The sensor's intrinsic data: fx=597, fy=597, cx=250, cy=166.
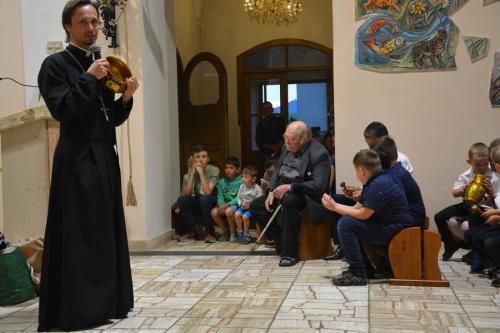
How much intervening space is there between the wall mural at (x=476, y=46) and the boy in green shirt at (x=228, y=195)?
102 inches

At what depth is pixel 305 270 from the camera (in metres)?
4.75

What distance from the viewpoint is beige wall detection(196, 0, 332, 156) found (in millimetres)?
9055

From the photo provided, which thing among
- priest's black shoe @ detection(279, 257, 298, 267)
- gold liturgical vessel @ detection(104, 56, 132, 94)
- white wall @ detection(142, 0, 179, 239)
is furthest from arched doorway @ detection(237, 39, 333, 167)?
gold liturgical vessel @ detection(104, 56, 132, 94)

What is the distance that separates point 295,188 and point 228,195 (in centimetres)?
139

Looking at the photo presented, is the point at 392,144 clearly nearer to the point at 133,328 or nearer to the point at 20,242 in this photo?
the point at 133,328

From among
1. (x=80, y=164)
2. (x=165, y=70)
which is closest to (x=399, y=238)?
(x=80, y=164)

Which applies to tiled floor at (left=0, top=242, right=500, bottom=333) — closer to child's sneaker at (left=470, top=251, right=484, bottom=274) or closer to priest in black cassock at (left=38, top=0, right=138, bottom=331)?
child's sneaker at (left=470, top=251, right=484, bottom=274)

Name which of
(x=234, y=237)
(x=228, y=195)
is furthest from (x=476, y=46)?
(x=234, y=237)

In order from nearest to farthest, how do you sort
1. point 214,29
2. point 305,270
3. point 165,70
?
point 305,270
point 165,70
point 214,29

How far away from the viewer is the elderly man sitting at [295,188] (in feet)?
16.6

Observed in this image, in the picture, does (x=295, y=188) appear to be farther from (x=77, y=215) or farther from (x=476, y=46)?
(x=77, y=215)

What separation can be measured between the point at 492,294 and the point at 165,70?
13.2 feet

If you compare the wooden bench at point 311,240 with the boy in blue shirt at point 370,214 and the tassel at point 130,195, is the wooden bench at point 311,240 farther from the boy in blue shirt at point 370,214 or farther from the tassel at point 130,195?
the tassel at point 130,195

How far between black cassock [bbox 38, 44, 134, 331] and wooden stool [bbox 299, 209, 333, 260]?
2224 mm
